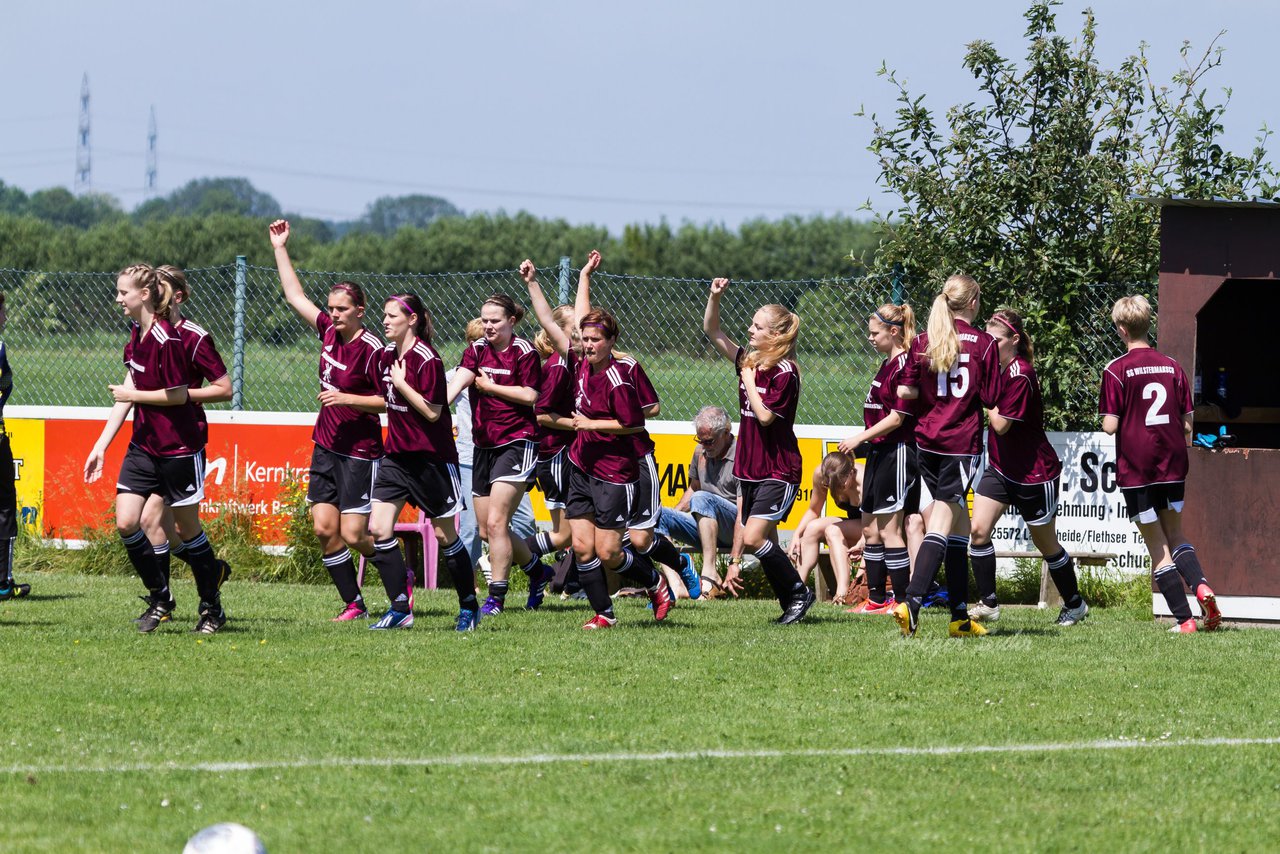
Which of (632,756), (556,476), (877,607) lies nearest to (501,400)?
(556,476)

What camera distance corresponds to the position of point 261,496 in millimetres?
13836

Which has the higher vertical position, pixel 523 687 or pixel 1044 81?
pixel 1044 81

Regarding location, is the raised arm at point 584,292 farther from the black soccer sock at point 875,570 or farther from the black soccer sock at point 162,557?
the black soccer sock at point 162,557

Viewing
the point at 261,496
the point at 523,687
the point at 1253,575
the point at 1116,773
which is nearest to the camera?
the point at 1116,773

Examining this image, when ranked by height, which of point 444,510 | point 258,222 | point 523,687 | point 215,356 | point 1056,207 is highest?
point 258,222

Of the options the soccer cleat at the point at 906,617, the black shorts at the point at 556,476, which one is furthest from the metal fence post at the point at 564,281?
the soccer cleat at the point at 906,617

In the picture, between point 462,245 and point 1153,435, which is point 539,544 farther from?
point 462,245

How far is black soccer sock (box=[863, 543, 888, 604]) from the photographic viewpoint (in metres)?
11.3

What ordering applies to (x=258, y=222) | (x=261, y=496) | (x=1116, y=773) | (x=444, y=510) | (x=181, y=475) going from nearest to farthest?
(x=1116, y=773) → (x=181, y=475) → (x=444, y=510) → (x=261, y=496) → (x=258, y=222)

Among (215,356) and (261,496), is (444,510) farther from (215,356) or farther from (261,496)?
(261,496)

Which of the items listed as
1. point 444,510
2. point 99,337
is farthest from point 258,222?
point 444,510

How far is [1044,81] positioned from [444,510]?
633cm

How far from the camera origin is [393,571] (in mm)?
9789

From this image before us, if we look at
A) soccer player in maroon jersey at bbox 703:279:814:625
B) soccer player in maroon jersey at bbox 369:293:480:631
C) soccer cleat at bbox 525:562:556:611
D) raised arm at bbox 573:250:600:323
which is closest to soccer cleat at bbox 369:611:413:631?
soccer player in maroon jersey at bbox 369:293:480:631
